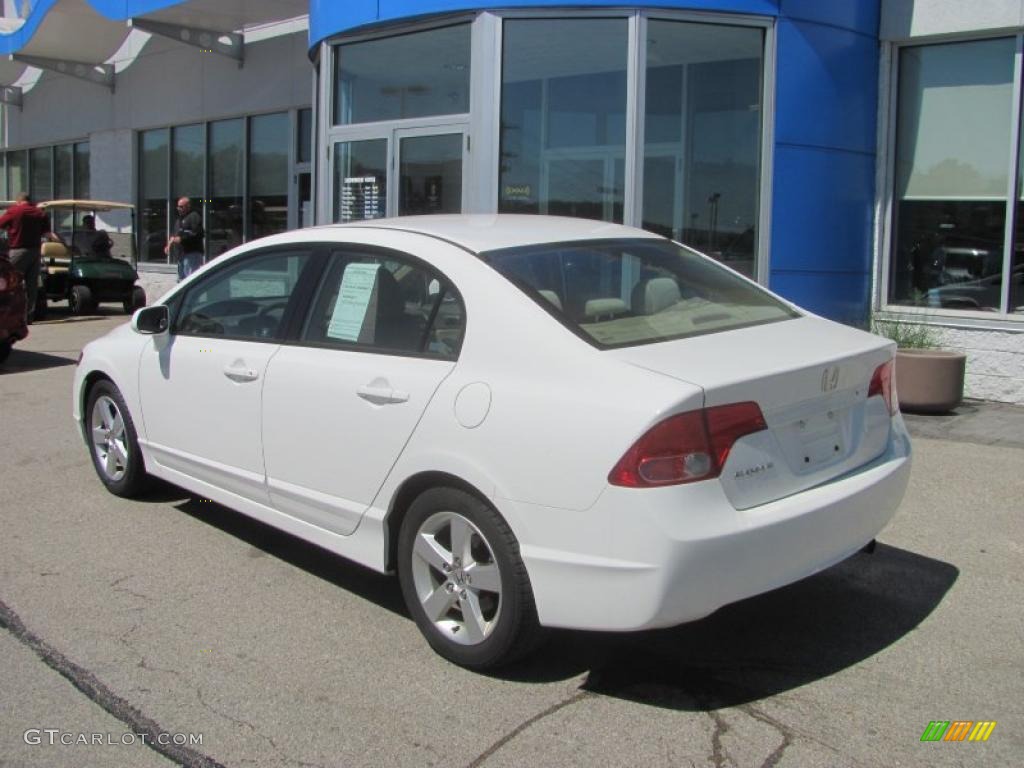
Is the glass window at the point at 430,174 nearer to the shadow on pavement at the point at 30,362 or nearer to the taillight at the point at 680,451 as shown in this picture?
the shadow on pavement at the point at 30,362

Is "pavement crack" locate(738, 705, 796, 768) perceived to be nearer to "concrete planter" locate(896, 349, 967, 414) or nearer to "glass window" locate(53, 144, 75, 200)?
"concrete planter" locate(896, 349, 967, 414)

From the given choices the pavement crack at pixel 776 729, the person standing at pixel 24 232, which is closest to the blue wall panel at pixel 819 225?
the pavement crack at pixel 776 729

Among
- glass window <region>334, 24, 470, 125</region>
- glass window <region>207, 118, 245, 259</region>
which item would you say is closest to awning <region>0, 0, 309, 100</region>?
glass window <region>207, 118, 245, 259</region>

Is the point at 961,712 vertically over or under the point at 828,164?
under

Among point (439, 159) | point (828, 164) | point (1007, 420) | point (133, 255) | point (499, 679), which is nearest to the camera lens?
point (499, 679)

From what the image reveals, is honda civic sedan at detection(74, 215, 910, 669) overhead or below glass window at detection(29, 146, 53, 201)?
below

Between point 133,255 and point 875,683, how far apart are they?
58.8ft

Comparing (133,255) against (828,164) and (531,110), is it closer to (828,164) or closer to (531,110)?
(531,110)

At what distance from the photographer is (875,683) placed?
3729mm

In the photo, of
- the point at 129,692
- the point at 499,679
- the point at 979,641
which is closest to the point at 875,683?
the point at 979,641

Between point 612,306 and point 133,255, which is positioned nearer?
point 612,306

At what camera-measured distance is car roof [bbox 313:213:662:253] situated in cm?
425

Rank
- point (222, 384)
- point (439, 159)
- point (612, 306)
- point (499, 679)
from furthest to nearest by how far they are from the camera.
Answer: point (439, 159)
point (222, 384)
point (612, 306)
point (499, 679)

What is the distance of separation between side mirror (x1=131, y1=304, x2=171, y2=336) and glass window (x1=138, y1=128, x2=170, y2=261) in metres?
14.3
